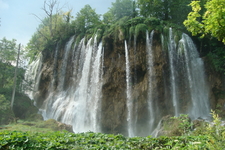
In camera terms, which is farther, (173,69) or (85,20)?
(85,20)

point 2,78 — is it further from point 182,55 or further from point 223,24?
point 223,24

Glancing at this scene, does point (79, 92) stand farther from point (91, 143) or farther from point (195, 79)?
point (91, 143)

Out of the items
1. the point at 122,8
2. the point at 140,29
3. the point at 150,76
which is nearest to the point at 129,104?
the point at 150,76

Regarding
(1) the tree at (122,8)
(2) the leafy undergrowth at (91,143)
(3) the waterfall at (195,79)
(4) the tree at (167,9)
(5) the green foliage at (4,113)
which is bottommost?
(2) the leafy undergrowth at (91,143)

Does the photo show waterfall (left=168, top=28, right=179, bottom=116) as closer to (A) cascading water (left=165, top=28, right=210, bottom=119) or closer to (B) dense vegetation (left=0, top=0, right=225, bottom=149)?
(A) cascading water (left=165, top=28, right=210, bottom=119)

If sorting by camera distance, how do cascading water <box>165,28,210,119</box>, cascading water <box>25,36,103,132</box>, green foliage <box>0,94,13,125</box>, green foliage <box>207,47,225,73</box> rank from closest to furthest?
green foliage <box>0,94,13,125</box>, cascading water <box>165,28,210,119</box>, green foliage <box>207,47,225,73</box>, cascading water <box>25,36,103,132</box>

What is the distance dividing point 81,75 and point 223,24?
17.4 meters

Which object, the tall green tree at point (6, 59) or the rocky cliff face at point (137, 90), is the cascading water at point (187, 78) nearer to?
the rocky cliff face at point (137, 90)

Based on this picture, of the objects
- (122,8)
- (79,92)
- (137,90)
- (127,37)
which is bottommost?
(137,90)

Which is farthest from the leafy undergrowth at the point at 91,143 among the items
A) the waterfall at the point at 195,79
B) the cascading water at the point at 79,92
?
A: the cascading water at the point at 79,92

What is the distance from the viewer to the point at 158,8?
26734 millimetres

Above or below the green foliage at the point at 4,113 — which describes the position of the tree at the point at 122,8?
above

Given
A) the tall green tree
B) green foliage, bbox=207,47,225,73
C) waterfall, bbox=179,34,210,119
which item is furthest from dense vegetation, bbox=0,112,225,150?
the tall green tree

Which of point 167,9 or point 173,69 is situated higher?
point 167,9
